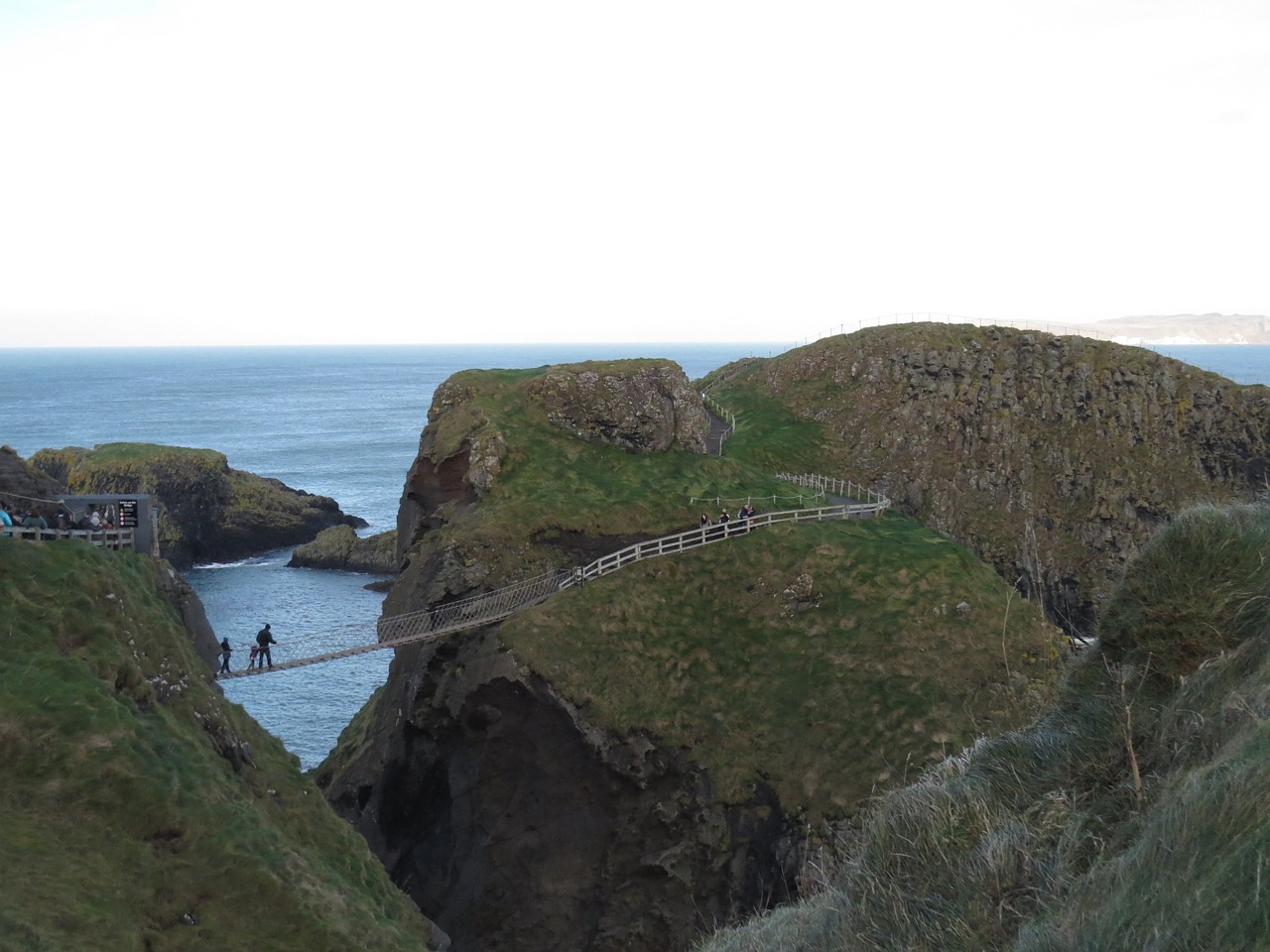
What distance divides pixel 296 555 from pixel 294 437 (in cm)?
8111

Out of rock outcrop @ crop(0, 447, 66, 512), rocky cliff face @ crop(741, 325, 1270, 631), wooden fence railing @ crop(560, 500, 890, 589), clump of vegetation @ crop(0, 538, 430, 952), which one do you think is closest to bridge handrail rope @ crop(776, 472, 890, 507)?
rocky cliff face @ crop(741, 325, 1270, 631)

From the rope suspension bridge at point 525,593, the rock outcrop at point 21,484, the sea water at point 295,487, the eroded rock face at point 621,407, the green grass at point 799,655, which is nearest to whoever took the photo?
the rock outcrop at point 21,484

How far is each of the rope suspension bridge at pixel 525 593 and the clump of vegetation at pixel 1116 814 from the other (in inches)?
806

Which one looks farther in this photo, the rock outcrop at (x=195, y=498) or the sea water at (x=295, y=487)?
the rock outcrop at (x=195, y=498)

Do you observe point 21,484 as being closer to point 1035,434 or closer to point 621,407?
point 621,407

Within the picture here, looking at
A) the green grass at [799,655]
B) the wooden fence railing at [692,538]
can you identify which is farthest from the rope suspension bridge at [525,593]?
the green grass at [799,655]

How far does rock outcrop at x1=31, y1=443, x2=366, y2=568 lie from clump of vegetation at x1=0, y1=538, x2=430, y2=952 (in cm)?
6507

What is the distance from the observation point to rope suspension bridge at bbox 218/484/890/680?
31.8 m

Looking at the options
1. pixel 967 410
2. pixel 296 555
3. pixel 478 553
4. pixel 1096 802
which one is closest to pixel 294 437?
pixel 296 555

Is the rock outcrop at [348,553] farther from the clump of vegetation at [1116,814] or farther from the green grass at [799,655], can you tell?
the clump of vegetation at [1116,814]

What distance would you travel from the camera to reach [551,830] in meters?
32.0

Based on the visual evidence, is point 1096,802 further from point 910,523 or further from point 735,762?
point 910,523

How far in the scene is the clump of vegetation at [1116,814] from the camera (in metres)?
7.18

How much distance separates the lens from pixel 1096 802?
1034 cm
